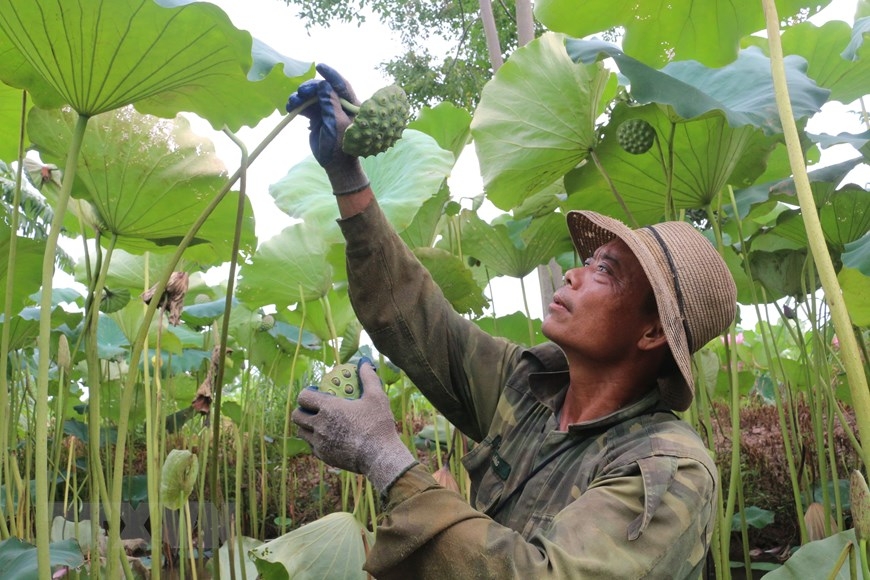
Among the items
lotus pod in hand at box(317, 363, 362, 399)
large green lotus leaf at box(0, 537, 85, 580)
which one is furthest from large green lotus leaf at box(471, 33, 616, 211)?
large green lotus leaf at box(0, 537, 85, 580)

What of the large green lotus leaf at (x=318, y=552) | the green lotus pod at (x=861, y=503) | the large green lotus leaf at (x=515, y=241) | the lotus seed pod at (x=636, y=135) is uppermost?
the lotus seed pod at (x=636, y=135)

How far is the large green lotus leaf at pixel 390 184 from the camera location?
1.93 m

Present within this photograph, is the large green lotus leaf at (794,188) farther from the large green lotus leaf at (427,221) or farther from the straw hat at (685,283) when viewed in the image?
the large green lotus leaf at (427,221)

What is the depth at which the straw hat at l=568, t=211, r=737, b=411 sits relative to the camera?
1308 mm

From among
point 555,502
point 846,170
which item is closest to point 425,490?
point 555,502

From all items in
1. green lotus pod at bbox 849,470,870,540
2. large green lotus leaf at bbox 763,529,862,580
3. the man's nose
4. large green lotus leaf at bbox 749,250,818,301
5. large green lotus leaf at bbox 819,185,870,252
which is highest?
large green lotus leaf at bbox 819,185,870,252

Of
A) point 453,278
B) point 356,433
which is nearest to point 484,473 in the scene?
point 356,433

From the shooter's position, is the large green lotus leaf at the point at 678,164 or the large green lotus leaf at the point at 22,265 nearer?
the large green lotus leaf at the point at 22,265

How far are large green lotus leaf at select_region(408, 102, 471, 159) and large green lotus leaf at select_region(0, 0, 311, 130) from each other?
95 centimetres

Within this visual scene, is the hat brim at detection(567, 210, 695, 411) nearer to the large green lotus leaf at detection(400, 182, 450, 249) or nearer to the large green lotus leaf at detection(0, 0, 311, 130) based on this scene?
the large green lotus leaf at detection(0, 0, 311, 130)

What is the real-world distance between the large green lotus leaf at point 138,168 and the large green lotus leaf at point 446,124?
2.51ft

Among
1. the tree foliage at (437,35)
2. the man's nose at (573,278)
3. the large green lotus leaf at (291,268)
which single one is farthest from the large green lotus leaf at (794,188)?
the tree foliage at (437,35)

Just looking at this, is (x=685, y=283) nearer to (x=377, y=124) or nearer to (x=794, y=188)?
(x=377, y=124)

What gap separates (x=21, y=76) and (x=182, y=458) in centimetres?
83
